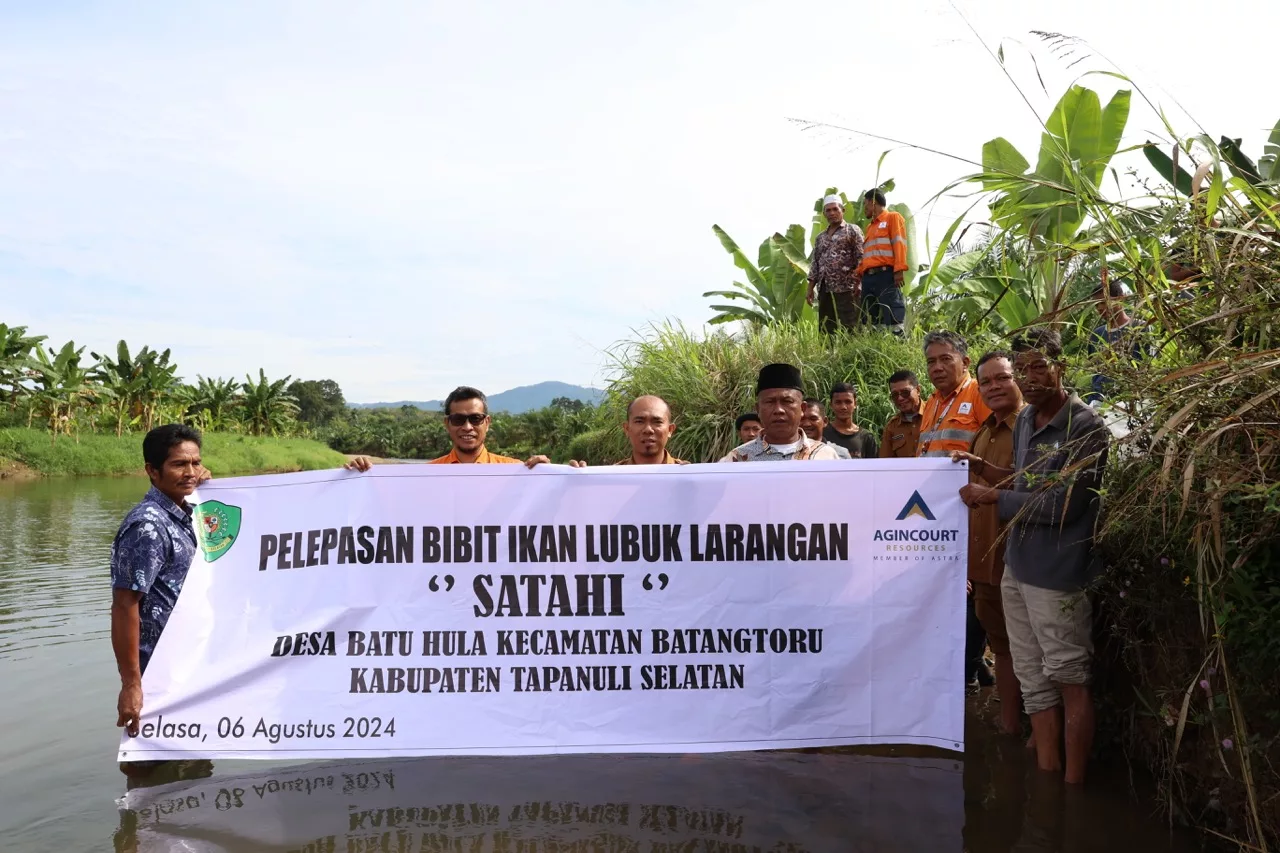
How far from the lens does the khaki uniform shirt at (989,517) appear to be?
4.59 metres

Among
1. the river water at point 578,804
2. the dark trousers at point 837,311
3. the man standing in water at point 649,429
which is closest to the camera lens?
the river water at point 578,804

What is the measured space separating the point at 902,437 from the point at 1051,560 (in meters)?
2.49

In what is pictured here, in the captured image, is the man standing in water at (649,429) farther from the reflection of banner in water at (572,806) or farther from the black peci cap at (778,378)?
the reflection of banner in water at (572,806)

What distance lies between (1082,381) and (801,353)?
19.3 ft

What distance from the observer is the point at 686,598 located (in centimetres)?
412

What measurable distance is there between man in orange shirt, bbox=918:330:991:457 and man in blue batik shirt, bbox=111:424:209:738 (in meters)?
3.98

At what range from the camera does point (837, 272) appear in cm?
1016

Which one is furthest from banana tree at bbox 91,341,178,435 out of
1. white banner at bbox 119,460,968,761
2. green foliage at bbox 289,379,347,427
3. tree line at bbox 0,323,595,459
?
green foliage at bbox 289,379,347,427

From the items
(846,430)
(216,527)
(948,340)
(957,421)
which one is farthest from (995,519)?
(216,527)

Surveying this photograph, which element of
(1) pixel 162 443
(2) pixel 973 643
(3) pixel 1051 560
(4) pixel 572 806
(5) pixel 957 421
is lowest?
(4) pixel 572 806

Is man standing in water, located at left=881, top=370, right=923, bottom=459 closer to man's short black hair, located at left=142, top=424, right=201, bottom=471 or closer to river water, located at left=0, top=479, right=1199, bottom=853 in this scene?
river water, located at left=0, top=479, right=1199, bottom=853

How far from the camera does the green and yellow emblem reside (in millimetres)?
4195

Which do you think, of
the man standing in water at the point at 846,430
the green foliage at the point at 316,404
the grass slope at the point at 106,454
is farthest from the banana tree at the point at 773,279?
the green foliage at the point at 316,404

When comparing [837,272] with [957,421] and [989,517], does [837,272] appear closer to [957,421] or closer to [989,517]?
[957,421]
